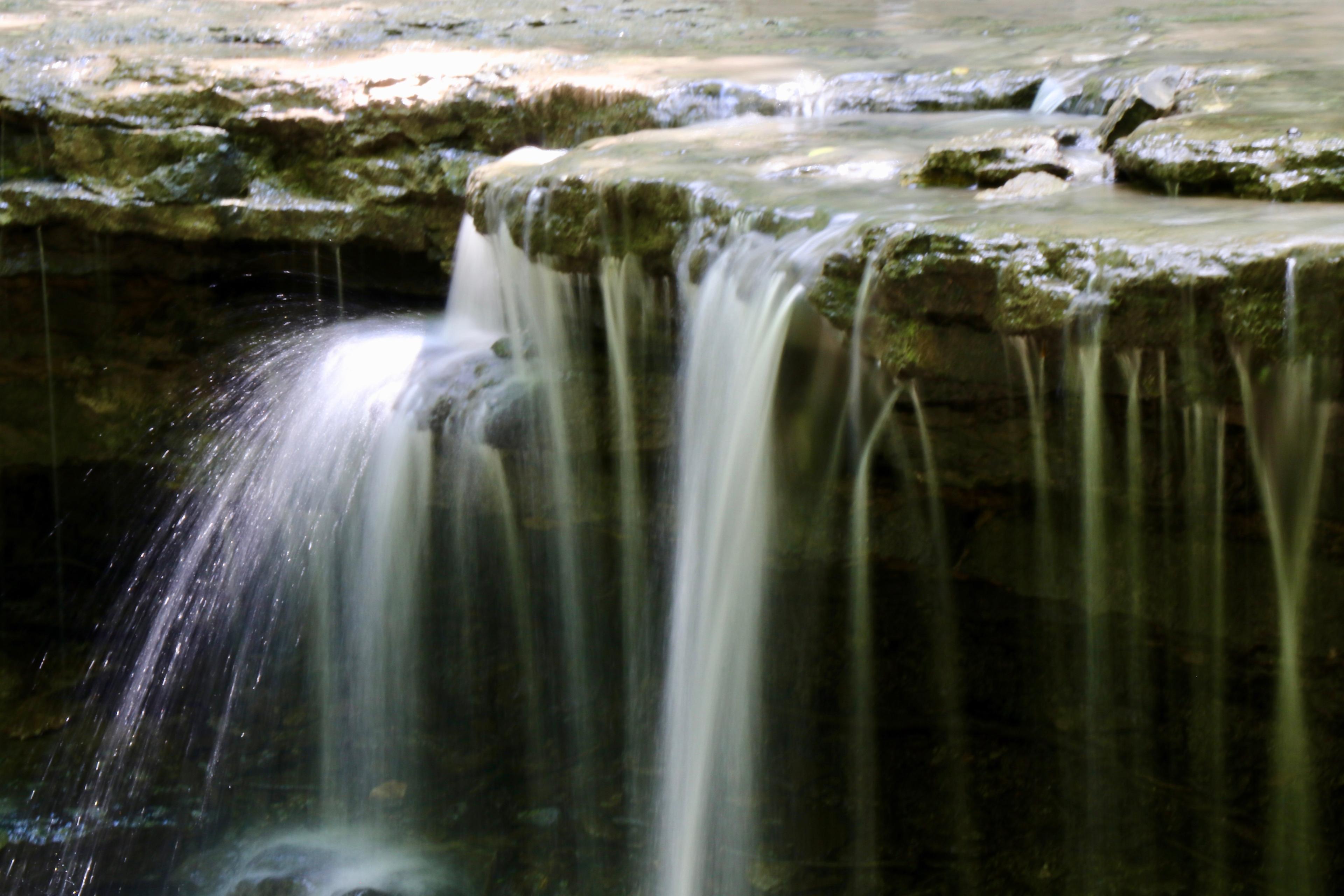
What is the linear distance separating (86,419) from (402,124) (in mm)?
2170

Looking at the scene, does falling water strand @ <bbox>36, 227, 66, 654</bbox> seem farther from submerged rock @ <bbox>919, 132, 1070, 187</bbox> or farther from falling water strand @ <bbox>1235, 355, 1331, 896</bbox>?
falling water strand @ <bbox>1235, 355, 1331, 896</bbox>

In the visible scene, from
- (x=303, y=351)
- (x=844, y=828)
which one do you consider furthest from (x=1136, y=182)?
(x=303, y=351)

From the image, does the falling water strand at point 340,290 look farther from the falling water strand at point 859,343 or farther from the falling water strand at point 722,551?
the falling water strand at point 859,343

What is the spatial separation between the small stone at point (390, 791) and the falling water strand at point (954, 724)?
2250mm

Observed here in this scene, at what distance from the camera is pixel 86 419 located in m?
5.48

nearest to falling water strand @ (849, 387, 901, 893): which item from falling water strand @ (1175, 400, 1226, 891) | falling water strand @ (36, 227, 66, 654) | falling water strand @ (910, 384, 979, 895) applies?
falling water strand @ (910, 384, 979, 895)

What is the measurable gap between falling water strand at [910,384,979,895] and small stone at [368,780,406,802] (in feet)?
7.38

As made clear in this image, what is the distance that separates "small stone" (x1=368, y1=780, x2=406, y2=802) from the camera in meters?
4.80

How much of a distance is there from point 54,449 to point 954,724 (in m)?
4.38

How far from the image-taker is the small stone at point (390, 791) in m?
4.80

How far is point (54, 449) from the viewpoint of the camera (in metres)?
5.58

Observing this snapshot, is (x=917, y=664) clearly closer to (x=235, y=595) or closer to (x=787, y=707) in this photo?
(x=787, y=707)

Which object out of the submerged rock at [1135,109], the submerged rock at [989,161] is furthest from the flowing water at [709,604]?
the submerged rock at [1135,109]

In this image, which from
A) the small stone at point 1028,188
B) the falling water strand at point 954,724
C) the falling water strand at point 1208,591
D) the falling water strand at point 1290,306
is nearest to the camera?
the falling water strand at point 1290,306
